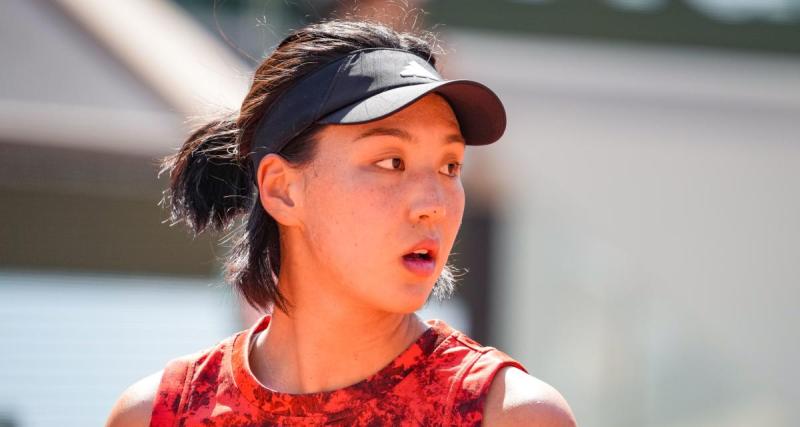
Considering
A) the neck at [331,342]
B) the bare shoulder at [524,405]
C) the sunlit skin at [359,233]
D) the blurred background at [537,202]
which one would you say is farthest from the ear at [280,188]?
the blurred background at [537,202]

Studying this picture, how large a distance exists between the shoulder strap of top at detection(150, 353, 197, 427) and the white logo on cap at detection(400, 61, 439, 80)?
711 millimetres

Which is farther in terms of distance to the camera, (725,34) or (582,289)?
(725,34)

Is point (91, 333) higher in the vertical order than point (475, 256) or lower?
lower

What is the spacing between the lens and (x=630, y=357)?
9.80 m

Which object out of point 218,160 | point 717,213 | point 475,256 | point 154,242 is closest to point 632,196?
point 717,213

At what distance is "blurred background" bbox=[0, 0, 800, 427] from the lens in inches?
265

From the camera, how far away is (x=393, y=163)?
2338 mm

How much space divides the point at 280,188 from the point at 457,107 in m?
0.37

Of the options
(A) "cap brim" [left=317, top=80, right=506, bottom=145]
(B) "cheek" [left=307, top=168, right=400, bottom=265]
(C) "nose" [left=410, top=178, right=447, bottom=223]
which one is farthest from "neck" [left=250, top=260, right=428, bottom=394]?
(A) "cap brim" [left=317, top=80, right=506, bottom=145]

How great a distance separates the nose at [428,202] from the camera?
2.29m

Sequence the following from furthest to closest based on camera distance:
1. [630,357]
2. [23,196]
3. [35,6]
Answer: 1. [630,357]
2. [23,196]
3. [35,6]

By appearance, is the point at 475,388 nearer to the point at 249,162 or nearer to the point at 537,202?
the point at 249,162

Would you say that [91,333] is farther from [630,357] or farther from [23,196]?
[630,357]

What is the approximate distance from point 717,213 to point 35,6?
6.53 metres
